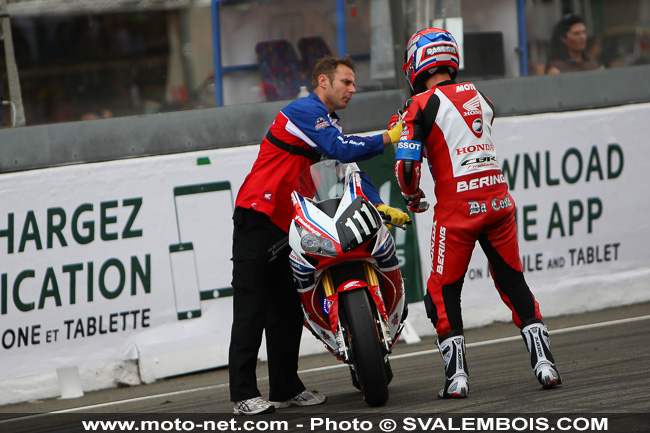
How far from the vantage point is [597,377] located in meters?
5.44

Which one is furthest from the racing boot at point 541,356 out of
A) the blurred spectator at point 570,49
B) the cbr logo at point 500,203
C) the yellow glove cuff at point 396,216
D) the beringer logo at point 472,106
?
the blurred spectator at point 570,49

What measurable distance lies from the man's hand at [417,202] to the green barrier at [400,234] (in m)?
2.74

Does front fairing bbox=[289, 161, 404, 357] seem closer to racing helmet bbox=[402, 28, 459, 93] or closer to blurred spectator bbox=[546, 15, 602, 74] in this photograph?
racing helmet bbox=[402, 28, 459, 93]

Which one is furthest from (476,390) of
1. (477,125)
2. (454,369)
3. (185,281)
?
(185,281)

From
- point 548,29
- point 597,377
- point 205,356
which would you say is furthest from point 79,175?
point 548,29

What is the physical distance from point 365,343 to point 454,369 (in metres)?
0.62

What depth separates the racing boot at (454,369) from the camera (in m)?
5.07

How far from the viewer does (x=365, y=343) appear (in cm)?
477

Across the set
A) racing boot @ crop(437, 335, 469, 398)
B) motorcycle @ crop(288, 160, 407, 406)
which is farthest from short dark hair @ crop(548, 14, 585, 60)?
racing boot @ crop(437, 335, 469, 398)

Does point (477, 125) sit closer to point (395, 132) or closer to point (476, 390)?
point (395, 132)

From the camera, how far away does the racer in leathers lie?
512 cm

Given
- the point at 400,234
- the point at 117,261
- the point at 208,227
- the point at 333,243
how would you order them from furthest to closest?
the point at 400,234 → the point at 208,227 → the point at 117,261 → the point at 333,243

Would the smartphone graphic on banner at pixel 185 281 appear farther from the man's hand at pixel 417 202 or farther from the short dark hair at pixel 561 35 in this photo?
the short dark hair at pixel 561 35

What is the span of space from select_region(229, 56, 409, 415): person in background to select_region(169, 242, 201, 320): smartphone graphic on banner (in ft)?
6.58
